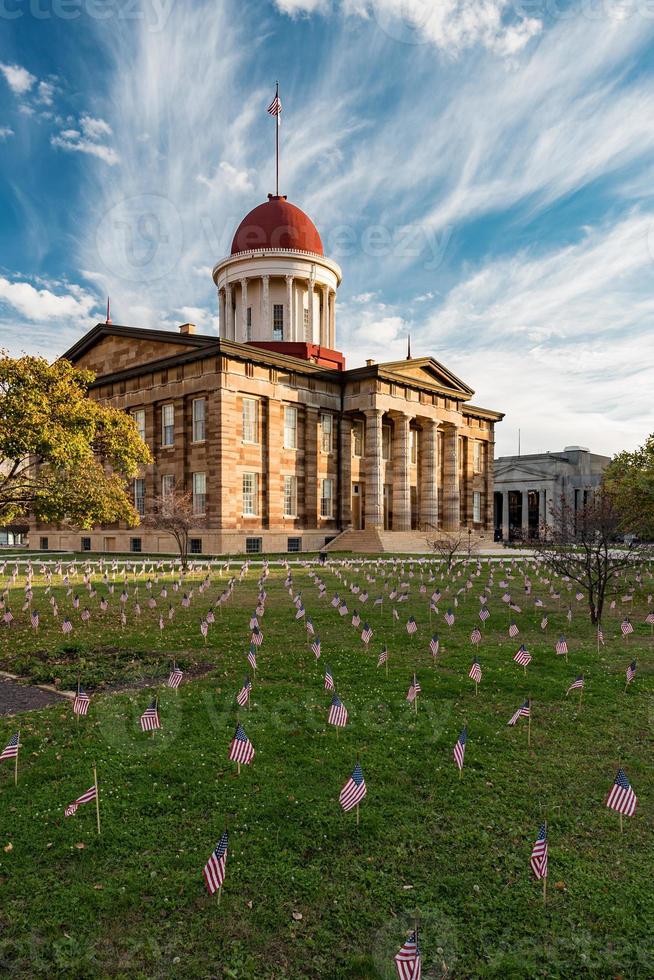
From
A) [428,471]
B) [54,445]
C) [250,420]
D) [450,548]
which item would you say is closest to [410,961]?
[54,445]

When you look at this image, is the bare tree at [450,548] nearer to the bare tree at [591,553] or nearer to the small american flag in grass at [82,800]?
the bare tree at [591,553]

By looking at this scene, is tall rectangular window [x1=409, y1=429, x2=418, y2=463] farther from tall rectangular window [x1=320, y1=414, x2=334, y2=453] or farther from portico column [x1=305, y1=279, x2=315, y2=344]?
portico column [x1=305, y1=279, x2=315, y2=344]

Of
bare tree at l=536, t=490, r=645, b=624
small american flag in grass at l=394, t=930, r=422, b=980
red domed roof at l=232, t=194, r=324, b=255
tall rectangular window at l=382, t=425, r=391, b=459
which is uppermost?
red domed roof at l=232, t=194, r=324, b=255

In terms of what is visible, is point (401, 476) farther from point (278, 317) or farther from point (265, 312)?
point (265, 312)

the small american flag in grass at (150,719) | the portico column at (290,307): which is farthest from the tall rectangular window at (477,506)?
the small american flag in grass at (150,719)

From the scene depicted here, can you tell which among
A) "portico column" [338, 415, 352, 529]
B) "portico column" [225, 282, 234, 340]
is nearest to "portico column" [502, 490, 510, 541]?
"portico column" [338, 415, 352, 529]

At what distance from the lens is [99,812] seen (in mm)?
6793

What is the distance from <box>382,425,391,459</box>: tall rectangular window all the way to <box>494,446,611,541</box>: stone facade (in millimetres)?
37831

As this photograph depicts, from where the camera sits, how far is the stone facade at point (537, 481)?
92.3m

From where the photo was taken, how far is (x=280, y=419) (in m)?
48.8

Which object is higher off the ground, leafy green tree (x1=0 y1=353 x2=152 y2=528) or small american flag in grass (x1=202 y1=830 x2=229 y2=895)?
leafy green tree (x1=0 y1=353 x2=152 y2=528)

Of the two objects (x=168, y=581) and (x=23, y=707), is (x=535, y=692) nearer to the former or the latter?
(x=23, y=707)

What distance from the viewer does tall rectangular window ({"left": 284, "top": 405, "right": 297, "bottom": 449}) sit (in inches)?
1957

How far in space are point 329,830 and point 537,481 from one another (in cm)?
9248
